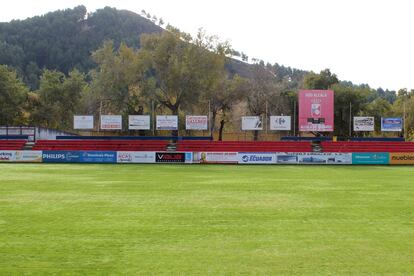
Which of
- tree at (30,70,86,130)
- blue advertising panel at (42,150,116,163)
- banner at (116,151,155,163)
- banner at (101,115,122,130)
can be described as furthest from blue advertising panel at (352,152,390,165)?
tree at (30,70,86,130)

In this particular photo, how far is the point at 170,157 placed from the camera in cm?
4675

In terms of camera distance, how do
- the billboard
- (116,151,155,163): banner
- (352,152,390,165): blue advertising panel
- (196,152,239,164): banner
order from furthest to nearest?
the billboard → (352,152,390,165): blue advertising panel → (116,151,155,163): banner → (196,152,239,164): banner

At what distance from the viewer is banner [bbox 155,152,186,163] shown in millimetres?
46531

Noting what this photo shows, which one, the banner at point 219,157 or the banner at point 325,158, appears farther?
the banner at point 325,158

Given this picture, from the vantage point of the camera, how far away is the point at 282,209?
14641 mm

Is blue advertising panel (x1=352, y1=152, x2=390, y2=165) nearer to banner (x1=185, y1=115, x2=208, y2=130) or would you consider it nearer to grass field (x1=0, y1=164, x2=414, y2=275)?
banner (x1=185, y1=115, x2=208, y2=130)

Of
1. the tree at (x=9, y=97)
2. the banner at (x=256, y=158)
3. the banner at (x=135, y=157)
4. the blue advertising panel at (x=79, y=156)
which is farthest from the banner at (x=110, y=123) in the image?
the tree at (x=9, y=97)

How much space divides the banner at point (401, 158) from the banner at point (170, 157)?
2029 centimetres

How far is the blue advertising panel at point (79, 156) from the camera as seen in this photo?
153 ft

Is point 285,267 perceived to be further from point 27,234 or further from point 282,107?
point 282,107

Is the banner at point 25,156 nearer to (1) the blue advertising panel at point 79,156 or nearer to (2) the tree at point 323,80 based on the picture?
(1) the blue advertising panel at point 79,156

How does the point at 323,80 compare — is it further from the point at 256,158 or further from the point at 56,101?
the point at 56,101

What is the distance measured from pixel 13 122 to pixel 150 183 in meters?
52.1

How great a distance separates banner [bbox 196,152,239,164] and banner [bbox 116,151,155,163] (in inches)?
186
